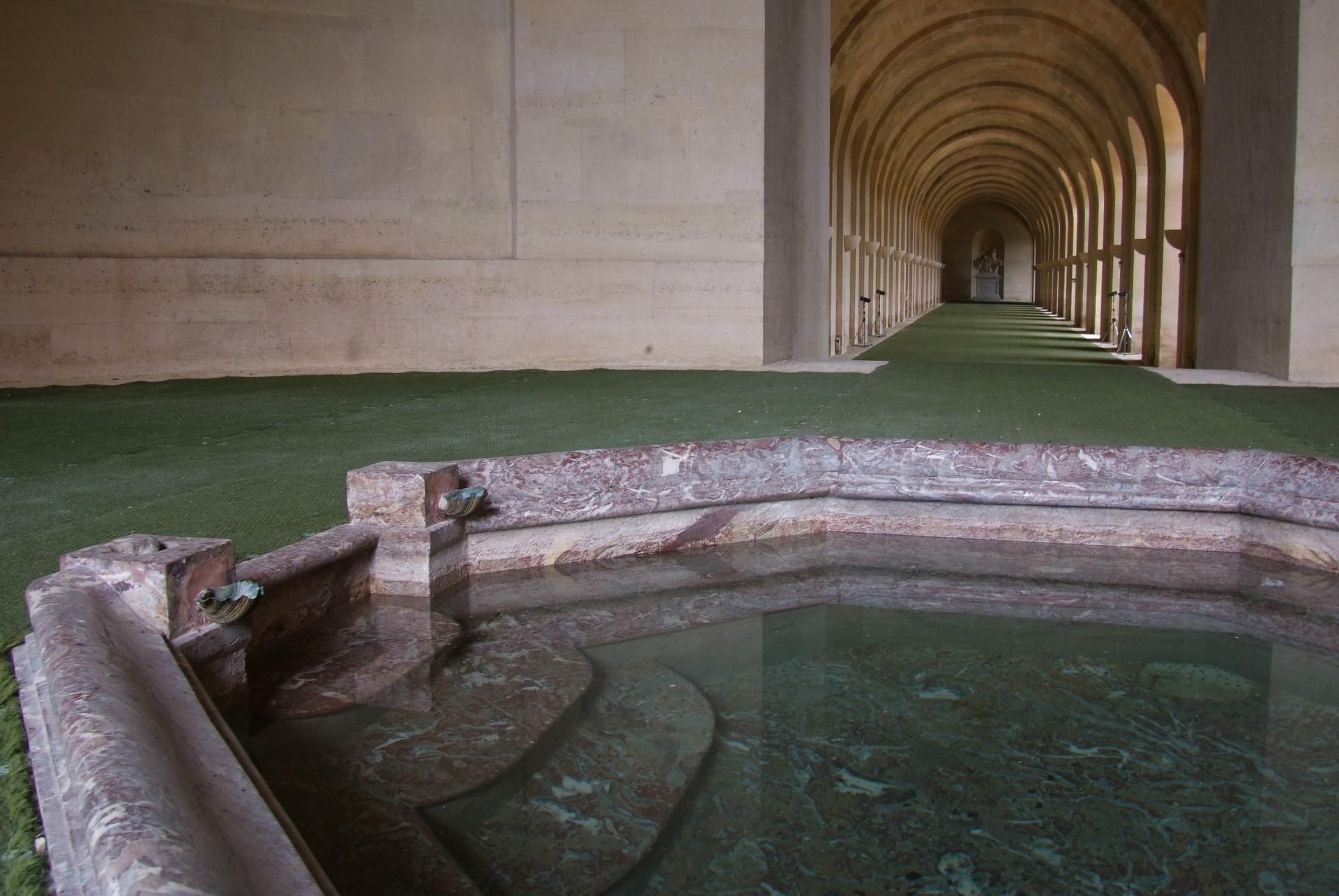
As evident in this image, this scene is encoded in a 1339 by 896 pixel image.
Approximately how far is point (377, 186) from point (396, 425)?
4.42 m

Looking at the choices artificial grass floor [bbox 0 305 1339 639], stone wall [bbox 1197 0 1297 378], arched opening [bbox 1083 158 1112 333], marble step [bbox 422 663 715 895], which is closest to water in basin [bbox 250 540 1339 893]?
marble step [bbox 422 663 715 895]

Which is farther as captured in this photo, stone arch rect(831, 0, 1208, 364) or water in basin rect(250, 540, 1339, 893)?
stone arch rect(831, 0, 1208, 364)

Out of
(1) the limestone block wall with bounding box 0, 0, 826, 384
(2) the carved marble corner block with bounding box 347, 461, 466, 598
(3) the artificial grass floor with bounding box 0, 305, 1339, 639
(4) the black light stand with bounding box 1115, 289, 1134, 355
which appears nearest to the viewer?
(2) the carved marble corner block with bounding box 347, 461, 466, 598

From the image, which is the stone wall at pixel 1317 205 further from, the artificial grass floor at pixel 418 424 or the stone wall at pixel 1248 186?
the artificial grass floor at pixel 418 424

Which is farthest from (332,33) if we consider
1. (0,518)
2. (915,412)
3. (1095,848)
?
(1095,848)

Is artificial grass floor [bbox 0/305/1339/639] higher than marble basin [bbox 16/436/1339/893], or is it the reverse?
artificial grass floor [bbox 0/305/1339/639]

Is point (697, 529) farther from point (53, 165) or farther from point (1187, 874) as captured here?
point (53, 165)

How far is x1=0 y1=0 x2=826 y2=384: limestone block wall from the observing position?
30.2 feet

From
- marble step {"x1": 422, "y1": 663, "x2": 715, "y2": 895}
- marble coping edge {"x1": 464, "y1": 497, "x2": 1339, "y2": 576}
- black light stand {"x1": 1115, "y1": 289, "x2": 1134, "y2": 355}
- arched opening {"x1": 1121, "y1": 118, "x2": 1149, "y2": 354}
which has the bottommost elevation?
marble step {"x1": 422, "y1": 663, "x2": 715, "y2": 895}

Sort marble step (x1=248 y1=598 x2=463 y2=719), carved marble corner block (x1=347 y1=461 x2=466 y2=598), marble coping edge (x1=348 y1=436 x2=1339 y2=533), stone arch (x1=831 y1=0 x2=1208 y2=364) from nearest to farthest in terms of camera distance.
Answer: marble step (x1=248 y1=598 x2=463 y2=719), carved marble corner block (x1=347 y1=461 x2=466 y2=598), marble coping edge (x1=348 y1=436 x2=1339 y2=533), stone arch (x1=831 y1=0 x2=1208 y2=364)

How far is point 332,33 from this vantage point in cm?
966

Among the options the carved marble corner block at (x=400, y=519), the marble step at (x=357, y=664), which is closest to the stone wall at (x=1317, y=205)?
the carved marble corner block at (x=400, y=519)

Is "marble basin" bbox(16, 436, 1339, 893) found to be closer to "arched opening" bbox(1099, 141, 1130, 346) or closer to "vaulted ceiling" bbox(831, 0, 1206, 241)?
"vaulted ceiling" bbox(831, 0, 1206, 241)

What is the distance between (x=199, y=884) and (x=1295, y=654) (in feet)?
10.1
